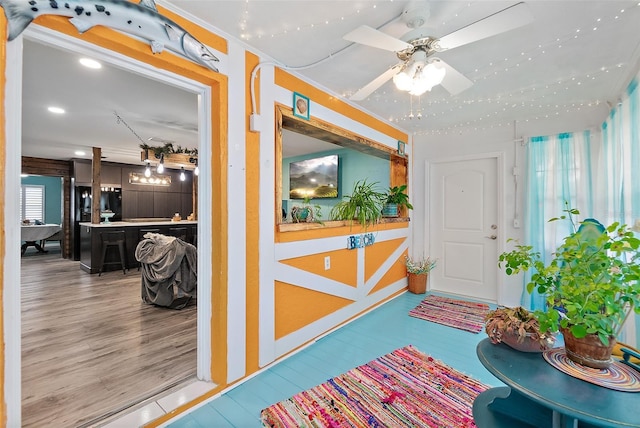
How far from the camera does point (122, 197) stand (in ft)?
24.5

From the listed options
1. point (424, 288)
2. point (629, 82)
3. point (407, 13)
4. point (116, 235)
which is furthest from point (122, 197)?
point (629, 82)

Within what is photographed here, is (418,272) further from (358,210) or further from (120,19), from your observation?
(120,19)

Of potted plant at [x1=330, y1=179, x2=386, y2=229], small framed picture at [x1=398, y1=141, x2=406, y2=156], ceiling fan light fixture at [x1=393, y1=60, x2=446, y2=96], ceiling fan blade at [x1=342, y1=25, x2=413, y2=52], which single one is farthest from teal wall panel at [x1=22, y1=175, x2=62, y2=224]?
ceiling fan light fixture at [x1=393, y1=60, x2=446, y2=96]

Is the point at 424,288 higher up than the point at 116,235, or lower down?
lower down

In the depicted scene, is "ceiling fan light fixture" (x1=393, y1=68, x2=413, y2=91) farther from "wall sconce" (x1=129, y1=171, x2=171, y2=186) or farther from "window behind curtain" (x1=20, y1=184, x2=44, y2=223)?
"window behind curtain" (x1=20, y1=184, x2=44, y2=223)

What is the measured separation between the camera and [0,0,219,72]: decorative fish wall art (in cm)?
120

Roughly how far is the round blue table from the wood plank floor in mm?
1995

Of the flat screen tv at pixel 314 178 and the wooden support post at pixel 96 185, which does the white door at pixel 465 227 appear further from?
the wooden support post at pixel 96 185

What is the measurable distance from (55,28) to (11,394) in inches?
65.5

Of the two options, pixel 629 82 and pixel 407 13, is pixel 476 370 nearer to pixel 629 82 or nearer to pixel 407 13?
pixel 407 13

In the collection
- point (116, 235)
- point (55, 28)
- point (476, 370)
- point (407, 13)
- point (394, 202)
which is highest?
point (407, 13)

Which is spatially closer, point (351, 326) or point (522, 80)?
point (522, 80)

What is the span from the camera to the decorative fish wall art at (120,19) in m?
1.20

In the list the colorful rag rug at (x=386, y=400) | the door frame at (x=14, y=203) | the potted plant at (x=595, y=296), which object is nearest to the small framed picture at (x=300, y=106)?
the door frame at (x=14, y=203)
